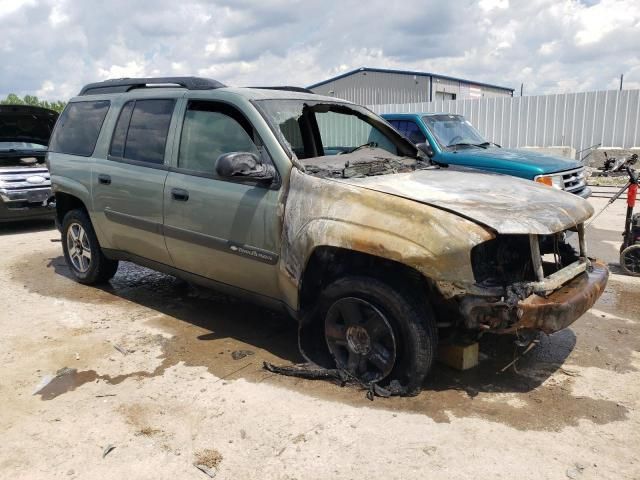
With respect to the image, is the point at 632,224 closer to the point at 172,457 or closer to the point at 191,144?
the point at 191,144

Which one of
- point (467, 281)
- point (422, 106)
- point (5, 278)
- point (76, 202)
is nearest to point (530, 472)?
point (467, 281)

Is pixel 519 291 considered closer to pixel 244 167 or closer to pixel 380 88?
pixel 244 167

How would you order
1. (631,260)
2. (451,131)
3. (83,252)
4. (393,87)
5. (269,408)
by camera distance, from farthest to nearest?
1. (393,87)
2. (451,131)
3. (631,260)
4. (83,252)
5. (269,408)

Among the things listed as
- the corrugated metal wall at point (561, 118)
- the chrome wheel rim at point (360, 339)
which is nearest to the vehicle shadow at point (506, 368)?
the chrome wheel rim at point (360, 339)

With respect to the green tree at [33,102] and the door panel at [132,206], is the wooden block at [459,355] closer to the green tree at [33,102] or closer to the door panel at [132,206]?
the door panel at [132,206]

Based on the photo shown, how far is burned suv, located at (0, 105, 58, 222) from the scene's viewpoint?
29.3 ft

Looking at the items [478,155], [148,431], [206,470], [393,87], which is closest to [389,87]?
[393,87]

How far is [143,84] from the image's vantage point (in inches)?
→ 201

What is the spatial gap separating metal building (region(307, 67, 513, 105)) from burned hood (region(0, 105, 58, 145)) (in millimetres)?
19543

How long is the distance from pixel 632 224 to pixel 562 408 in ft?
12.0

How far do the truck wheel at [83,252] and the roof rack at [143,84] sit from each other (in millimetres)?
1289

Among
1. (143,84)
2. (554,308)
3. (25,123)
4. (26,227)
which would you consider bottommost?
(26,227)

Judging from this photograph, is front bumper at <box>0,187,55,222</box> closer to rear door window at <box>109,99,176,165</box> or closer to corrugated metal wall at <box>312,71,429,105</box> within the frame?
rear door window at <box>109,99,176,165</box>

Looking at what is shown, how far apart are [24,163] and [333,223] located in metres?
8.12
